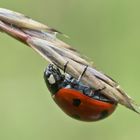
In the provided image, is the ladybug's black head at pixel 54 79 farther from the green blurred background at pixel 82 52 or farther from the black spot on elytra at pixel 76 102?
the green blurred background at pixel 82 52

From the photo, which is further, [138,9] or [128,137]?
[138,9]

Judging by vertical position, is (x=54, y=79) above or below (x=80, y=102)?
above

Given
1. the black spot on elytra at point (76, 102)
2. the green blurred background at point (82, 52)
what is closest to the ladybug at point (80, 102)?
the black spot on elytra at point (76, 102)

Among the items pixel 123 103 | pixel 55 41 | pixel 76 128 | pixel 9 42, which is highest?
pixel 9 42

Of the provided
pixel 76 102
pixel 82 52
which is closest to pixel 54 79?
pixel 76 102

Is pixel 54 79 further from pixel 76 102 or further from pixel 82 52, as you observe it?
pixel 82 52

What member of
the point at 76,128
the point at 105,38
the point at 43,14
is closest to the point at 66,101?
the point at 76,128

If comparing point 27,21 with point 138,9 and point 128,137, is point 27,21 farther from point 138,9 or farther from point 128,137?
point 138,9

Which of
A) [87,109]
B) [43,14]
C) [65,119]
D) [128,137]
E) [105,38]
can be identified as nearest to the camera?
[87,109]
